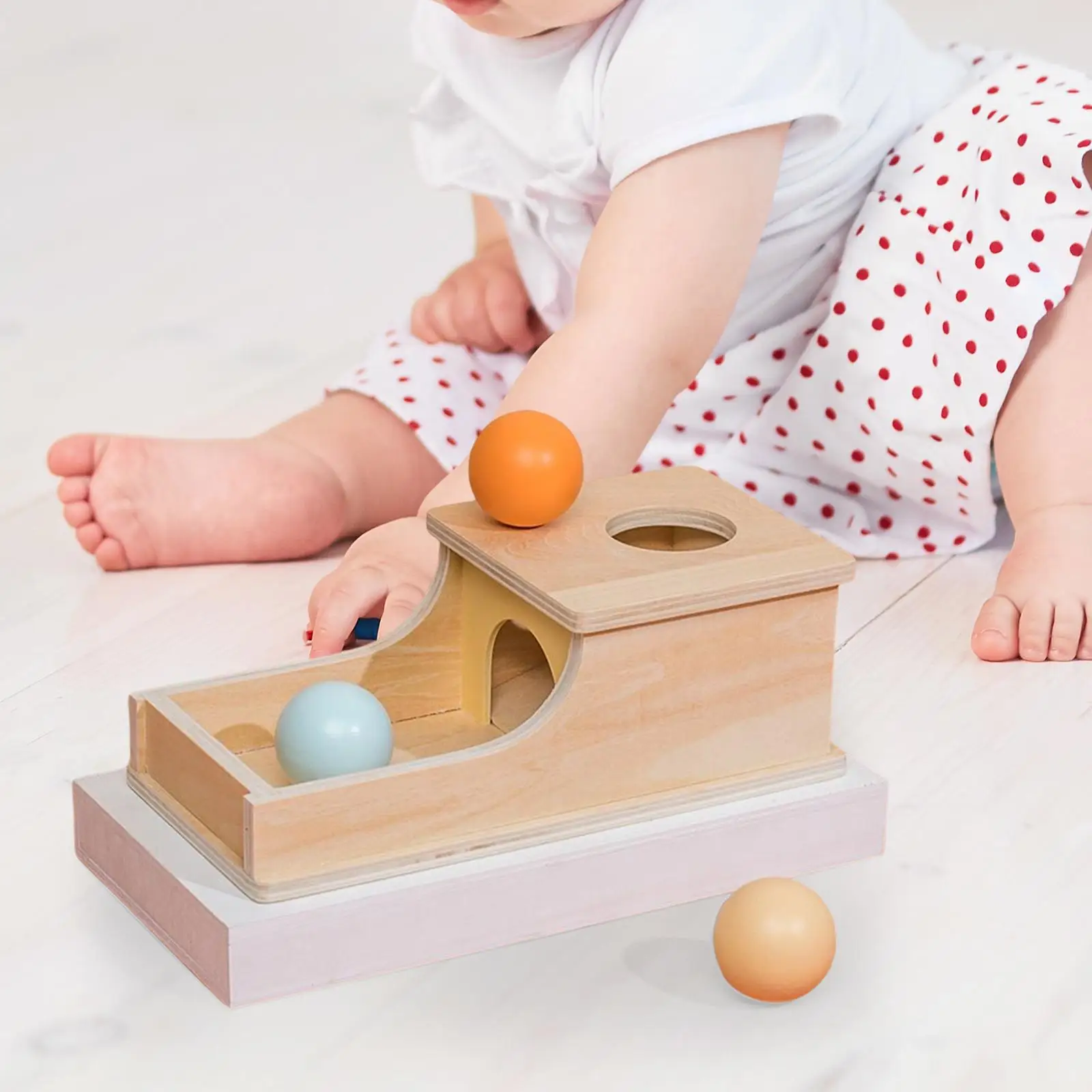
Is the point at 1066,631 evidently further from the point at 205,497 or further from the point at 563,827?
the point at 205,497

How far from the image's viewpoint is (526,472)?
0.80 m

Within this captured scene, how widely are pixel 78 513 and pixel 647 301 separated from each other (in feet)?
1.18

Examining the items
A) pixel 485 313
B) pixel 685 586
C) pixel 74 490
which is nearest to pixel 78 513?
pixel 74 490

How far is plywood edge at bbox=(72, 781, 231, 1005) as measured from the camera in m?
0.72

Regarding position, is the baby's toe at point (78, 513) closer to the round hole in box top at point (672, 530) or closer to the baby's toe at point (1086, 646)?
the round hole in box top at point (672, 530)

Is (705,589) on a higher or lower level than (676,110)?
lower

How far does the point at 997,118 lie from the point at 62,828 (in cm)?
69

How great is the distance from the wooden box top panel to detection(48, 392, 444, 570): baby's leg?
350 mm

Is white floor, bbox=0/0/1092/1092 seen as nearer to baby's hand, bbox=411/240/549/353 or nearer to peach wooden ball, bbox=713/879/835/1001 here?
peach wooden ball, bbox=713/879/835/1001

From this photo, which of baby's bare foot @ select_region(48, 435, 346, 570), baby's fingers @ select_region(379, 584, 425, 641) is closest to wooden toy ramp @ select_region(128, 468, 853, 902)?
baby's fingers @ select_region(379, 584, 425, 641)

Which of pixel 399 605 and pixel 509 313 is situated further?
pixel 509 313

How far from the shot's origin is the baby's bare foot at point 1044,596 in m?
1.06

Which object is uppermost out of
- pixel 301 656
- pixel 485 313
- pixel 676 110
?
pixel 676 110

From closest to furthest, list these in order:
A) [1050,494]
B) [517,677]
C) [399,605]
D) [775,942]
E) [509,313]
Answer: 1. [775,942]
2. [517,677]
3. [399,605]
4. [1050,494]
5. [509,313]
